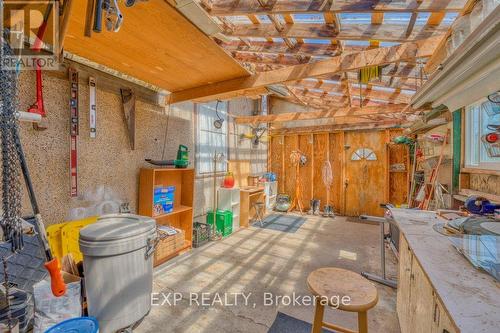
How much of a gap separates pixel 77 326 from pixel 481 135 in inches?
171

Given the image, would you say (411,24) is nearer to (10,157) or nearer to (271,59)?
(271,59)

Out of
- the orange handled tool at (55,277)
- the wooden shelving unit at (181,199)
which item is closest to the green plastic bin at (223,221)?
the wooden shelving unit at (181,199)

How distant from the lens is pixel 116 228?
1.78 meters

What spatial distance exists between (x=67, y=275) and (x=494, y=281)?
8.73ft

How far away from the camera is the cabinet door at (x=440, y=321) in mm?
884

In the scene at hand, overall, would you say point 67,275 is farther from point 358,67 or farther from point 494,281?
point 358,67

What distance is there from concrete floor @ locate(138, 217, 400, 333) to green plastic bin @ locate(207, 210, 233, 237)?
186mm

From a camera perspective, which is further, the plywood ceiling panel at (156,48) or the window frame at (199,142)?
the window frame at (199,142)

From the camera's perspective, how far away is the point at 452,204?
2.91 meters

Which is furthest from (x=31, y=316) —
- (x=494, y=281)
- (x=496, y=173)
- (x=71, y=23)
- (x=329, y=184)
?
(x=329, y=184)

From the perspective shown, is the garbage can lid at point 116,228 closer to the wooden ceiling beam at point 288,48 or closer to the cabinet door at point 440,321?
the cabinet door at point 440,321

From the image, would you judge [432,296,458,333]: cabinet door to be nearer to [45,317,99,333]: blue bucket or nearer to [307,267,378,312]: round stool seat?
[307,267,378,312]: round stool seat

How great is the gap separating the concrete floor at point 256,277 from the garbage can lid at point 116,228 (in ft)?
3.09

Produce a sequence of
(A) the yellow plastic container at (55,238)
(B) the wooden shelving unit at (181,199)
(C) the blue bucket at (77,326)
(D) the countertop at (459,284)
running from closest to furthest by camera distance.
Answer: (D) the countertop at (459,284) → (C) the blue bucket at (77,326) → (A) the yellow plastic container at (55,238) → (B) the wooden shelving unit at (181,199)
